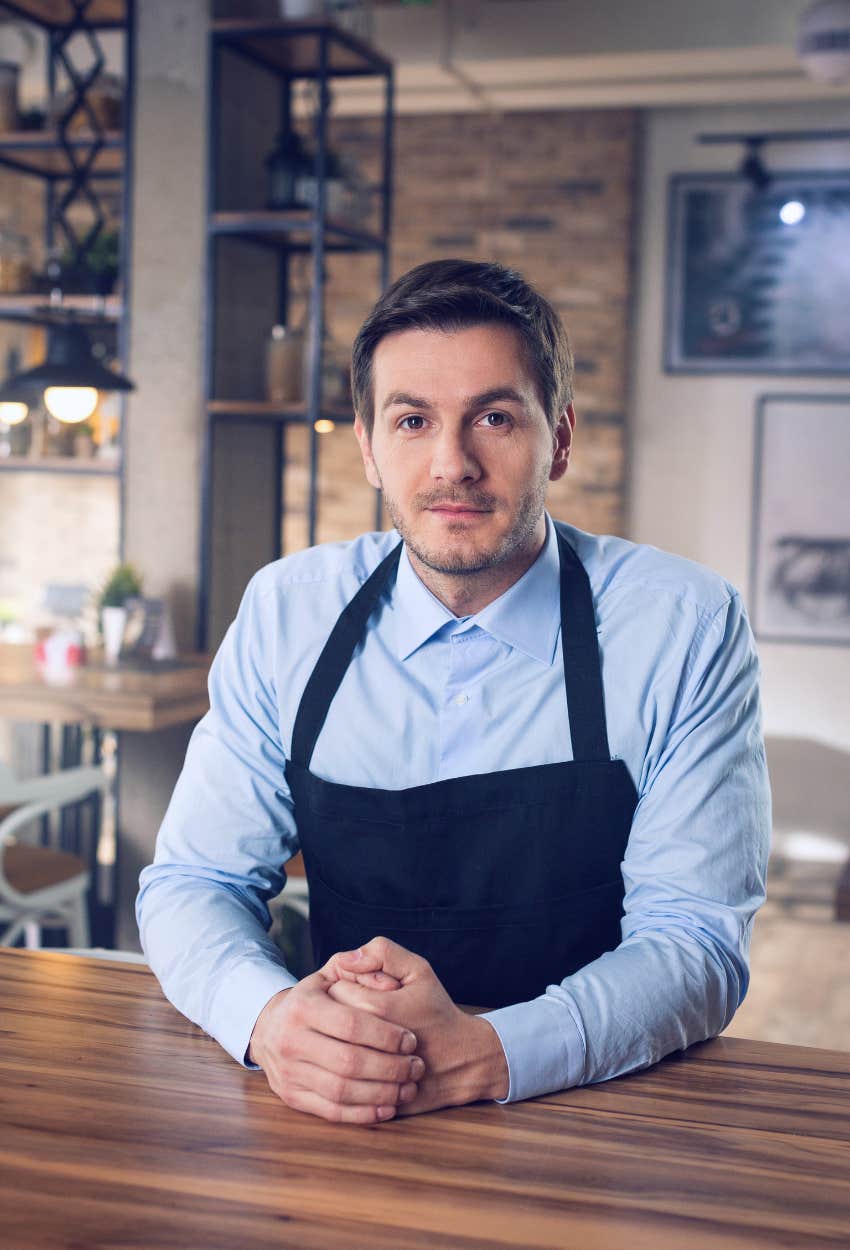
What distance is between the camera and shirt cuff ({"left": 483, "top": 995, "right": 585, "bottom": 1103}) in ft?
3.62

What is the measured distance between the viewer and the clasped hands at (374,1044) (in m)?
1.06

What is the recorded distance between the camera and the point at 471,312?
1.50m

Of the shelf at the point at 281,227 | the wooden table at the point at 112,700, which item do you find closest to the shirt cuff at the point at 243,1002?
the wooden table at the point at 112,700

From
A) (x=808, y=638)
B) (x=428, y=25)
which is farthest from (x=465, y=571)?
(x=808, y=638)

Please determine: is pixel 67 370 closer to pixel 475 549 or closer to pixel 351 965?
pixel 475 549

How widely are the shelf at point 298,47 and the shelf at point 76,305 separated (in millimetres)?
846

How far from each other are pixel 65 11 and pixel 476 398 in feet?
11.6

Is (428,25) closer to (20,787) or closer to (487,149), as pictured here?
(487,149)

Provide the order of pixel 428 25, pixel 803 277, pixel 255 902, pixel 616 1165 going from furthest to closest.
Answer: pixel 803 277
pixel 428 25
pixel 255 902
pixel 616 1165

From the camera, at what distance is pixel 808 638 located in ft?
19.0

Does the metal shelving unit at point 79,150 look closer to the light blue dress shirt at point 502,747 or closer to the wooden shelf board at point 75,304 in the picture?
the wooden shelf board at point 75,304

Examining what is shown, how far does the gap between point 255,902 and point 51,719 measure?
84.8 inches

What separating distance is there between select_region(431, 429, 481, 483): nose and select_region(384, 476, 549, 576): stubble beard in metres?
0.03

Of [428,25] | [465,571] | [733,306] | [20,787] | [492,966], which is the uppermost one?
[428,25]
